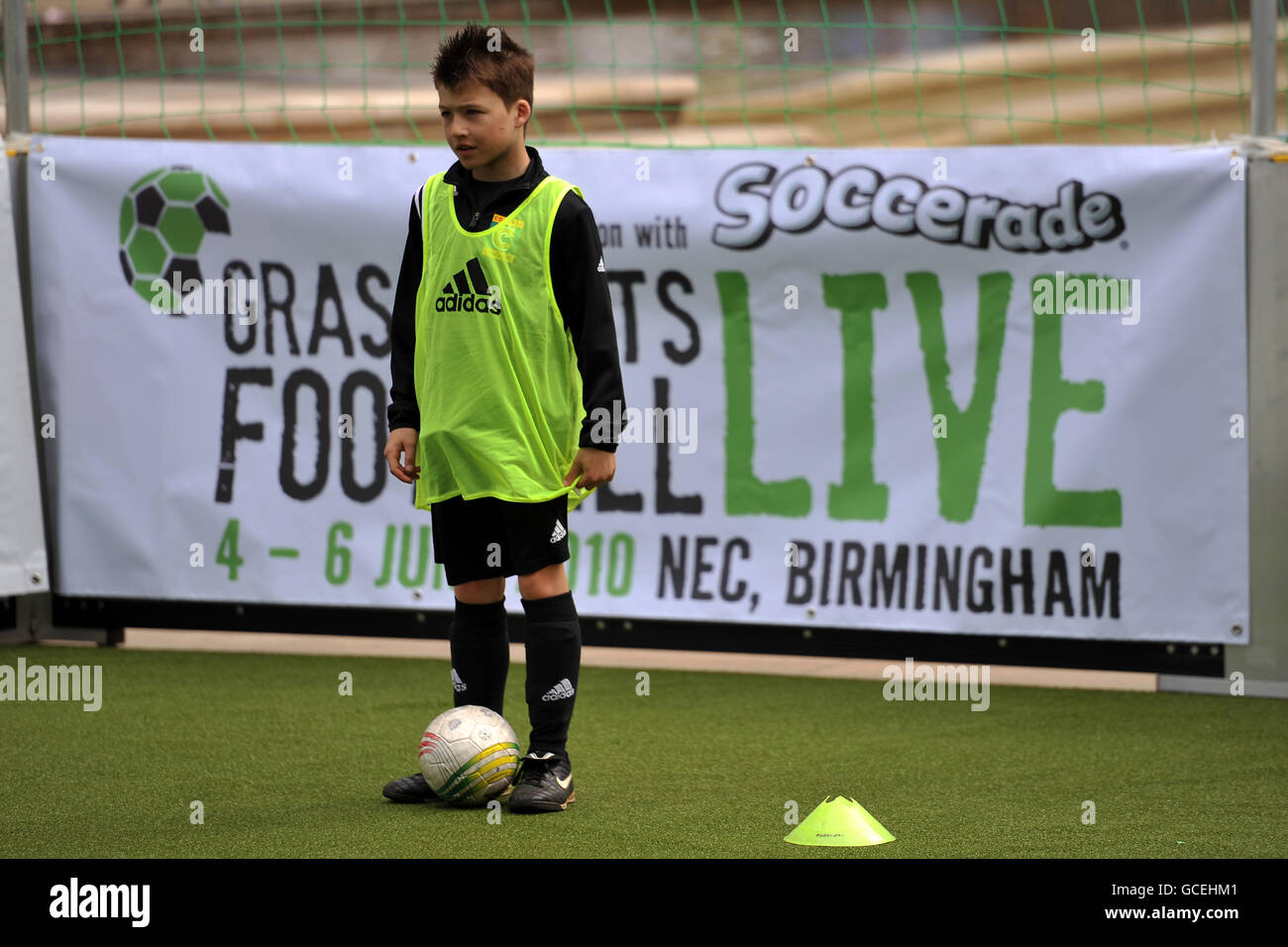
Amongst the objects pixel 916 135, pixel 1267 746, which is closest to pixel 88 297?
pixel 1267 746

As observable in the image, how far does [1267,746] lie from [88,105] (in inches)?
396

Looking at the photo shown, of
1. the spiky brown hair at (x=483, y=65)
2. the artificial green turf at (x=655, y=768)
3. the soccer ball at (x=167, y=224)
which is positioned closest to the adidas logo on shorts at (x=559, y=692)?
the artificial green turf at (x=655, y=768)

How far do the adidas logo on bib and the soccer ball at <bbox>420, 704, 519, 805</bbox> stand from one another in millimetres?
846

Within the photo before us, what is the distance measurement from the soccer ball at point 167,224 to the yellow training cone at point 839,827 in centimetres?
350

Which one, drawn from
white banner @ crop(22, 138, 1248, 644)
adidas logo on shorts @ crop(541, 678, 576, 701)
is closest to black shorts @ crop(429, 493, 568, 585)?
adidas logo on shorts @ crop(541, 678, 576, 701)

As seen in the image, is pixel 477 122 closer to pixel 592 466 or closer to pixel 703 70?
pixel 592 466

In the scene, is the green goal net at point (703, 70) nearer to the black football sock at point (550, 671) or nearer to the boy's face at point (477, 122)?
the boy's face at point (477, 122)

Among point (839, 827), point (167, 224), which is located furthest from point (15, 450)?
point (839, 827)

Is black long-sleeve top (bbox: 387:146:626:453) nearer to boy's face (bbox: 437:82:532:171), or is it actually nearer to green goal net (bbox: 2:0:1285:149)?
boy's face (bbox: 437:82:532:171)

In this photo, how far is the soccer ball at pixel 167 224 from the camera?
6.00m

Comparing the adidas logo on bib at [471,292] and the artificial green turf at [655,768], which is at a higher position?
the adidas logo on bib at [471,292]

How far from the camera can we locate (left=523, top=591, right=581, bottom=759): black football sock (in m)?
3.68

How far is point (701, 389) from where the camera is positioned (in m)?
5.64

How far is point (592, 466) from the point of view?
11.7 ft
